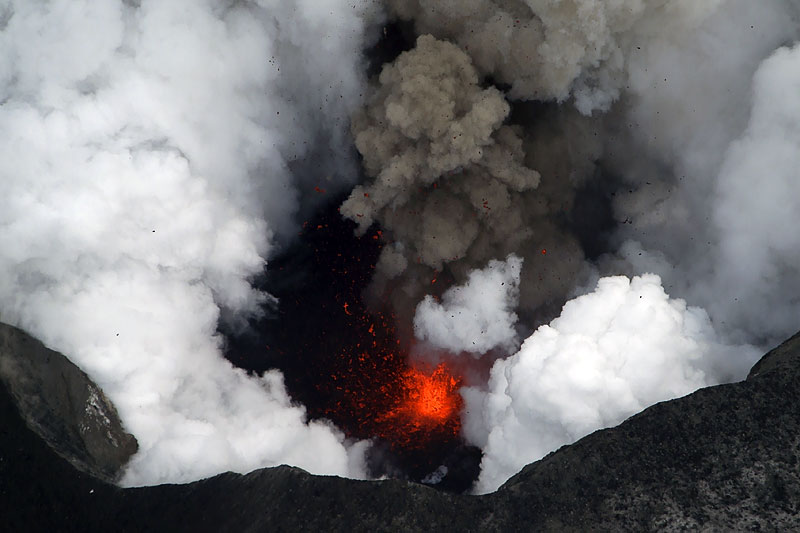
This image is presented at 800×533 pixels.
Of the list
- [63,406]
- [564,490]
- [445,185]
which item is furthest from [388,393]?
[564,490]

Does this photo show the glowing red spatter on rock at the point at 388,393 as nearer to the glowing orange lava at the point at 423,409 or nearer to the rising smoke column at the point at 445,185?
the glowing orange lava at the point at 423,409

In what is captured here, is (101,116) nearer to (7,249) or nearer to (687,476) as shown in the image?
(7,249)

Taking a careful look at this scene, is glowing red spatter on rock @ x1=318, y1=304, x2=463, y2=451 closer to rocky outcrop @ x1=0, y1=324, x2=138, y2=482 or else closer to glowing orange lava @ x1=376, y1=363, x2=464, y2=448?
glowing orange lava @ x1=376, y1=363, x2=464, y2=448

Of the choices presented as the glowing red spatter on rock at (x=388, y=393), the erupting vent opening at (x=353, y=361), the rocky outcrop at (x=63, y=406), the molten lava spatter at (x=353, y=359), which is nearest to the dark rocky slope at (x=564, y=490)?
the rocky outcrop at (x=63, y=406)

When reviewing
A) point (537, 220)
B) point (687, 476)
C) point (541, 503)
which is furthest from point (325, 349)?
point (687, 476)

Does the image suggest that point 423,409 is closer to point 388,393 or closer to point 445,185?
point 388,393

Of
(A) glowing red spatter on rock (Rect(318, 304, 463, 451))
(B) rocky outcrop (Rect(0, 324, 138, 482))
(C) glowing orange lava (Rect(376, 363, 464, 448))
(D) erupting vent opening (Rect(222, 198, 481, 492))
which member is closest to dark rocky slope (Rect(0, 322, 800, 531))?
(B) rocky outcrop (Rect(0, 324, 138, 482))
